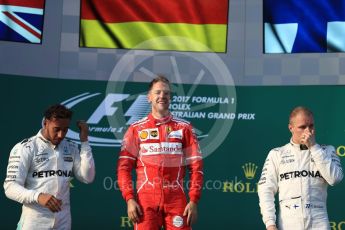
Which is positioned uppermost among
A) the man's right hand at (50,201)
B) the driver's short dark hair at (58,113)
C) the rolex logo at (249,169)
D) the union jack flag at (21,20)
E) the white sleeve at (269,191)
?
the union jack flag at (21,20)

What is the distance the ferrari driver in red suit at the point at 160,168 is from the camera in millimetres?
3992

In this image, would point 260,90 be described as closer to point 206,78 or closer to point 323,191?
point 206,78

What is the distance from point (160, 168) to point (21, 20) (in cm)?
286

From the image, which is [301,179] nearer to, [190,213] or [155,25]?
[190,213]

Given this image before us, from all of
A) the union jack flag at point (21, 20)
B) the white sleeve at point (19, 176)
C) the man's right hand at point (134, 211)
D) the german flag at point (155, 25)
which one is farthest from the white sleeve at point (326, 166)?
the union jack flag at point (21, 20)

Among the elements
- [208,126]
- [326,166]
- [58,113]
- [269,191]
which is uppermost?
[208,126]

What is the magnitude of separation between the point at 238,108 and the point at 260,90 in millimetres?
299

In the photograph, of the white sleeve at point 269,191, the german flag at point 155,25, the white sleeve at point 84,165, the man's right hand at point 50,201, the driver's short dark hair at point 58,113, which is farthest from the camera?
the german flag at point 155,25

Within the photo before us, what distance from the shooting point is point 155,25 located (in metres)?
6.22

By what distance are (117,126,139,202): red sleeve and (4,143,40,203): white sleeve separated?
2.00 feet

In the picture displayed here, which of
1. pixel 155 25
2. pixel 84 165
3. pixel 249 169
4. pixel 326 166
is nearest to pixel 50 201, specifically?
pixel 84 165

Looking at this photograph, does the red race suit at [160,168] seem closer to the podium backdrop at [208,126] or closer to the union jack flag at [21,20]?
the podium backdrop at [208,126]

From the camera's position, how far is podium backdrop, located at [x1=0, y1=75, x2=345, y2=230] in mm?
6004

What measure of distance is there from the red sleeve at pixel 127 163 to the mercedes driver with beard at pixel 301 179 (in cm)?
90
